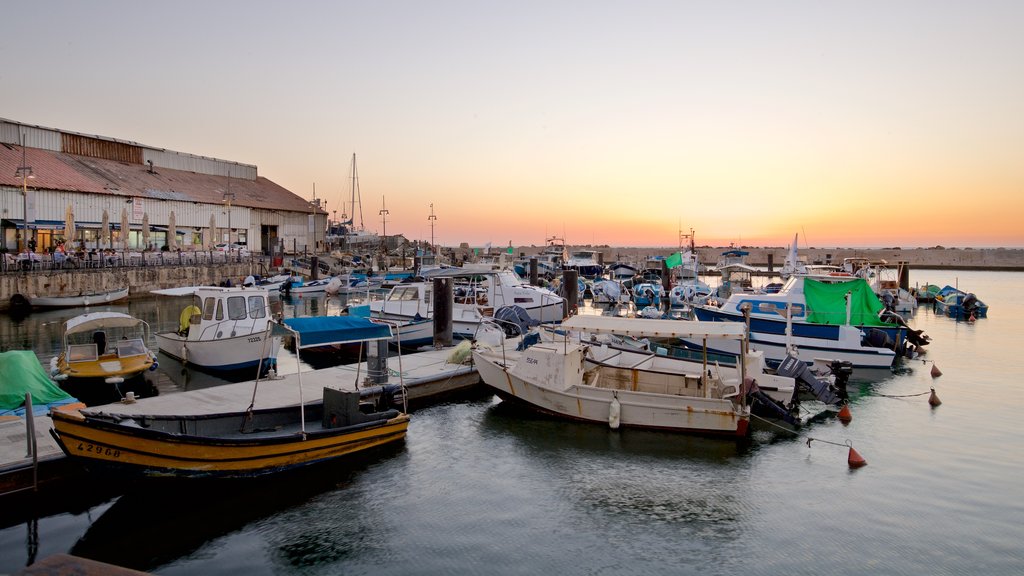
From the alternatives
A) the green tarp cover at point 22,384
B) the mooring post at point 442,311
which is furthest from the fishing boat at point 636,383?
the green tarp cover at point 22,384

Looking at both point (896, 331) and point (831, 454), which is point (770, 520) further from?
point (896, 331)

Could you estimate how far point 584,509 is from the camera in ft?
36.2

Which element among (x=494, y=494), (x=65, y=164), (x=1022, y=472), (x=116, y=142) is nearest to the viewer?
(x=494, y=494)

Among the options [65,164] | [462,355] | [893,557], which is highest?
[65,164]

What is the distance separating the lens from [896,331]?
82.5 ft

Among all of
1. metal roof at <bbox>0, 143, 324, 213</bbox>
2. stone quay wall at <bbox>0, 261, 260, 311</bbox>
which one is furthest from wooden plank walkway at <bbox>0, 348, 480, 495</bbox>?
metal roof at <bbox>0, 143, 324, 213</bbox>

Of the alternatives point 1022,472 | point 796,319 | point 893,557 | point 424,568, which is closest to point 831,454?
point 1022,472

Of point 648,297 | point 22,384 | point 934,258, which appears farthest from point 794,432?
point 934,258

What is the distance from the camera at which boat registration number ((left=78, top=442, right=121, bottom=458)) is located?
31.4ft

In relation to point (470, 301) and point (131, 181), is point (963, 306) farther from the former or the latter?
point (131, 181)

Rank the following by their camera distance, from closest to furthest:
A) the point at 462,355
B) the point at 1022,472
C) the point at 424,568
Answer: the point at 424,568, the point at 1022,472, the point at 462,355

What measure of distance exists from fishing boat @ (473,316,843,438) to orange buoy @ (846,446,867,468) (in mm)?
2156

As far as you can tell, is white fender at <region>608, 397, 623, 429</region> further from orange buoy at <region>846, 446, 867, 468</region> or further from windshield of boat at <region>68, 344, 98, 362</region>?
windshield of boat at <region>68, 344, 98, 362</region>

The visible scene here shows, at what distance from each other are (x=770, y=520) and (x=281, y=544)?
317 inches
